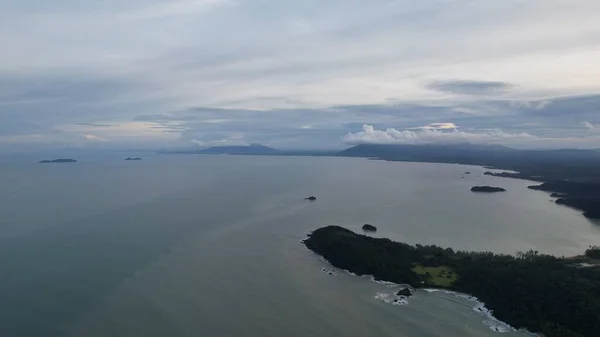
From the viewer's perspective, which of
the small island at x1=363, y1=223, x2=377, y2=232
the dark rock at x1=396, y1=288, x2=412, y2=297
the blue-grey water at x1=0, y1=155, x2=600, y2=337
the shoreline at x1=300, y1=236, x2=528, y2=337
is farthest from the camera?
the small island at x1=363, y1=223, x2=377, y2=232

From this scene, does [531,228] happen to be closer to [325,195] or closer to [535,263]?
[535,263]

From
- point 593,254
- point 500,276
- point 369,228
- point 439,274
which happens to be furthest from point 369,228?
point 500,276

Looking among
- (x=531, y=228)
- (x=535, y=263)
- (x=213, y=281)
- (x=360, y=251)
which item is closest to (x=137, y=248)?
(x=213, y=281)

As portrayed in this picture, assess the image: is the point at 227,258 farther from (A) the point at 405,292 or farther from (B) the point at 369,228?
(B) the point at 369,228

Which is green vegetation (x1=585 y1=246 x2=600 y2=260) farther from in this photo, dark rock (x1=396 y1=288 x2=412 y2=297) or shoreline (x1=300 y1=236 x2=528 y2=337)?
dark rock (x1=396 y1=288 x2=412 y2=297)

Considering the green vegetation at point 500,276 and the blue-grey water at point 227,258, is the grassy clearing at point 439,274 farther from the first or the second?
the blue-grey water at point 227,258

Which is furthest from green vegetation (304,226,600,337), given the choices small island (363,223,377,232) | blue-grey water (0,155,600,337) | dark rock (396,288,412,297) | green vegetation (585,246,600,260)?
small island (363,223,377,232)
